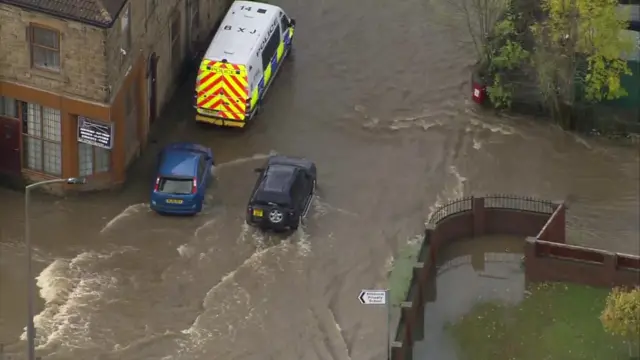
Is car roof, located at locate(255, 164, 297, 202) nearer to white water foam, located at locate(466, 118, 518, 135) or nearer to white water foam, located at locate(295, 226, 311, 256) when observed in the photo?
white water foam, located at locate(295, 226, 311, 256)

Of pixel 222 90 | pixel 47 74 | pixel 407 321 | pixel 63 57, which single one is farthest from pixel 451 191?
pixel 47 74

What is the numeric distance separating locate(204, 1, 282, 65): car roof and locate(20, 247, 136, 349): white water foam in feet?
25.8

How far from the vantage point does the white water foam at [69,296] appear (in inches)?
1753

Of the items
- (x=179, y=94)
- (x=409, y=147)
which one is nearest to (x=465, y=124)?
(x=409, y=147)

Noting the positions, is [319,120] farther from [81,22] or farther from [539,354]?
[539,354]

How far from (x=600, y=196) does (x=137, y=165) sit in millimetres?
13717

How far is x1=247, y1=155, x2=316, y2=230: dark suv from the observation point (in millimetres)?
48062

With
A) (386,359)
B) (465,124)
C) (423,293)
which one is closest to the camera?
(386,359)

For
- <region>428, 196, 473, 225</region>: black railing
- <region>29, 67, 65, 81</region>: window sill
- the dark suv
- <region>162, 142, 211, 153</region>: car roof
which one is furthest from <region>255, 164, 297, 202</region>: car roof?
<region>29, 67, 65, 81</region>: window sill

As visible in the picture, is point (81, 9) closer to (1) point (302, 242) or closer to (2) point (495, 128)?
(1) point (302, 242)

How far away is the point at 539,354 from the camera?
146 feet

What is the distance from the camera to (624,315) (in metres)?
42.7

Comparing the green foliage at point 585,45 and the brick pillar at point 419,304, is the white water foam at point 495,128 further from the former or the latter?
the brick pillar at point 419,304

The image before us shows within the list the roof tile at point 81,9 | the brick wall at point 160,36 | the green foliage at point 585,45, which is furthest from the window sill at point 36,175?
the green foliage at point 585,45
